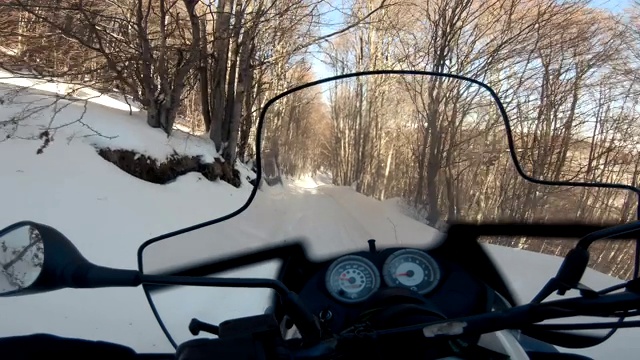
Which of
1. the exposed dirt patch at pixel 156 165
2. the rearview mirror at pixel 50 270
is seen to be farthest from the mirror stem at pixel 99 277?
the exposed dirt patch at pixel 156 165

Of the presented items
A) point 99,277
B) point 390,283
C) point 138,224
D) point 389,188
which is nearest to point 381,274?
point 390,283

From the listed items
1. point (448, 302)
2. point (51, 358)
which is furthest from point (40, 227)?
point (448, 302)

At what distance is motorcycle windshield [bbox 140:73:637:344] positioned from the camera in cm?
152

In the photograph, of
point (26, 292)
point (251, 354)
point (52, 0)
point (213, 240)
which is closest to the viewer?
point (251, 354)

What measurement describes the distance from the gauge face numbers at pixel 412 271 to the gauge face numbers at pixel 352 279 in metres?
0.04

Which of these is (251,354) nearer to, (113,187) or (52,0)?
(113,187)

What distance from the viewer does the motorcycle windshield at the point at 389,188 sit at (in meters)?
1.52

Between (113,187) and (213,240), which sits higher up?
(213,240)

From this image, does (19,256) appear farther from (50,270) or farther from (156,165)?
(156,165)

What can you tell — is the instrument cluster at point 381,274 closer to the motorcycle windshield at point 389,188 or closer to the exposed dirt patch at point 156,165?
the motorcycle windshield at point 389,188

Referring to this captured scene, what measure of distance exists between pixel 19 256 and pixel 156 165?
811 centimetres

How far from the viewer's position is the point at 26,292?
953 mm

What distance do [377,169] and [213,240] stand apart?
55cm

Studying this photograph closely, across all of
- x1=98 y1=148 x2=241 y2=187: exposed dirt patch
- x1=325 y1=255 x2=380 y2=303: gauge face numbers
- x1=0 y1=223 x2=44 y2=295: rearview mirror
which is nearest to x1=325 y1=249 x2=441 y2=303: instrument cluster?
x1=325 y1=255 x2=380 y2=303: gauge face numbers
